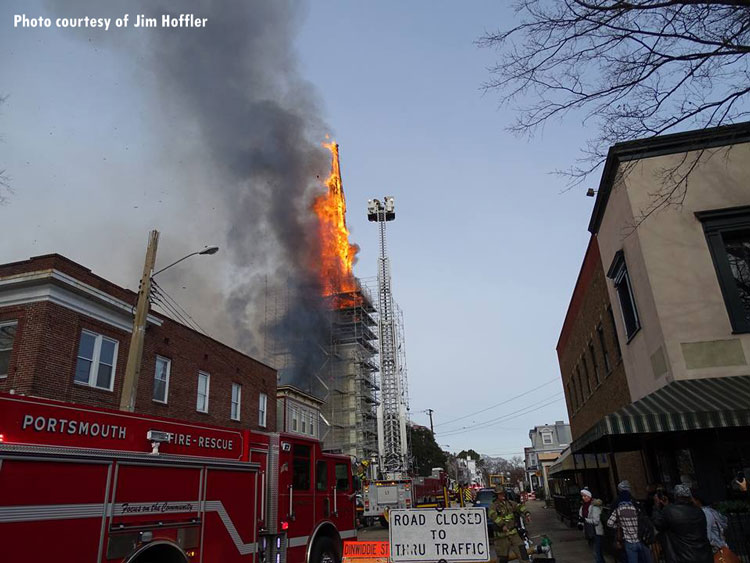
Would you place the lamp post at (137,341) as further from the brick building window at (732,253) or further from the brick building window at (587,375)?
the brick building window at (587,375)

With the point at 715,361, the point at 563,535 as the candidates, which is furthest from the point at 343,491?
the point at 563,535

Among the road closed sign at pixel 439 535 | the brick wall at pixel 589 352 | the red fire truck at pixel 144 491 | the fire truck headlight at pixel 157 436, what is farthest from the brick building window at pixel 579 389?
the fire truck headlight at pixel 157 436

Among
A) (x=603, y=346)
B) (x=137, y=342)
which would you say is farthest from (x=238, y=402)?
(x=603, y=346)

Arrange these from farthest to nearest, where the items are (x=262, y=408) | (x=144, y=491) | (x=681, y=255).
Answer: (x=262, y=408)
(x=681, y=255)
(x=144, y=491)

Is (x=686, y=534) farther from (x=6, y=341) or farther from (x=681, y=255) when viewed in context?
(x=6, y=341)

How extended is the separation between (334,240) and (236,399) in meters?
31.1

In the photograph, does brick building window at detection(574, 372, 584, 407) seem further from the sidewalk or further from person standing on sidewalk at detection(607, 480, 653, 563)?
person standing on sidewalk at detection(607, 480, 653, 563)

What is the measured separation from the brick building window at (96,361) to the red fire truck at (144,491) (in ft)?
34.6

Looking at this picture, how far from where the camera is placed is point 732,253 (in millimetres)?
11016

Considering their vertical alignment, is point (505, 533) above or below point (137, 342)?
below

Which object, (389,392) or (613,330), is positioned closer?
(613,330)

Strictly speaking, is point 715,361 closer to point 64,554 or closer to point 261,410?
point 64,554

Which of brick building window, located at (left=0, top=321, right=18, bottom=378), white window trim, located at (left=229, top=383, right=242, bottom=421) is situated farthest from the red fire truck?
white window trim, located at (left=229, top=383, right=242, bottom=421)

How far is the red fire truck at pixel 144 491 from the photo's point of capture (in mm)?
5262
